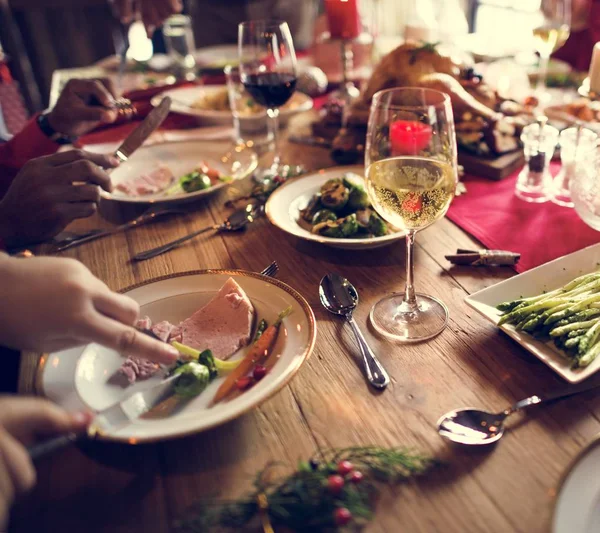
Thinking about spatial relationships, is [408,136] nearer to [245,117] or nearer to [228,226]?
[228,226]

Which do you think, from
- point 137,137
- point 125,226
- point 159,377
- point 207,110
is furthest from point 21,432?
point 207,110

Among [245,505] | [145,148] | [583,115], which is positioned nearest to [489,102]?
[583,115]

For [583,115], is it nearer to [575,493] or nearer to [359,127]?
[359,127]

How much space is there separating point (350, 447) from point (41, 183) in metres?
0.90

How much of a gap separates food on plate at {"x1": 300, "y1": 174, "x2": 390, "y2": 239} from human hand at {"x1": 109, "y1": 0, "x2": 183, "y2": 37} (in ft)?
6.05

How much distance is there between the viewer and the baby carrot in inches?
28.5

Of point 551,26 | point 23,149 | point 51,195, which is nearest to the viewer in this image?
point 51,195

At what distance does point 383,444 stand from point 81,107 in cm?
128

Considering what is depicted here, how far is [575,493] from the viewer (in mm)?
554

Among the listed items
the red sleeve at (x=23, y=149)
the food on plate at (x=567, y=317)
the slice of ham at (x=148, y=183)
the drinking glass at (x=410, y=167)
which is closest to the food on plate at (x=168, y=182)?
the slice of ham at (x=148, y=183)

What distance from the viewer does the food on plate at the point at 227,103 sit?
1.84m

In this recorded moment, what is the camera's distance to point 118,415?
66 centimetres

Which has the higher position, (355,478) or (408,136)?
(408,136)

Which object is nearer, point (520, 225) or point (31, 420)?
point (31, 420)
